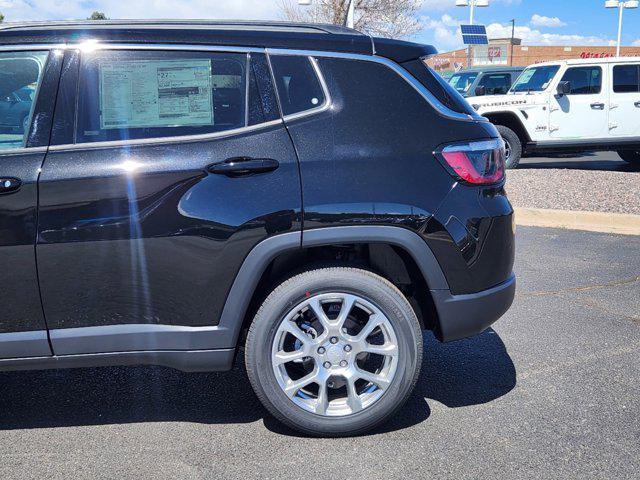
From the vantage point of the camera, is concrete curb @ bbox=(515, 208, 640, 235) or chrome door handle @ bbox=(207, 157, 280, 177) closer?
chrome door handle @ bbox=(207, 157, 280, 177)

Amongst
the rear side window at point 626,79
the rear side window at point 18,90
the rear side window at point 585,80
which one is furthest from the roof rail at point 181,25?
the rear side window at point 626,79

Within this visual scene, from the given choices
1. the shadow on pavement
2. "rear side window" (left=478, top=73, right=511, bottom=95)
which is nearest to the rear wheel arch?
"rear side window" (left=478, top=73, right=511, bottom=95)

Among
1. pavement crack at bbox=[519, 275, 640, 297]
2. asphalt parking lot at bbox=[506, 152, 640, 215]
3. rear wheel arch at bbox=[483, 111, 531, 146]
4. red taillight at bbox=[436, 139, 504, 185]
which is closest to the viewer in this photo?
red taillight at bbox=[436, 139, 504, 185]

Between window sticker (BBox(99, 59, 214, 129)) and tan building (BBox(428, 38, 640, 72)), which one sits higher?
tan building (BBox(428, 38, 640, 72))

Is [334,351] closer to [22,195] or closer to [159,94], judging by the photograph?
[159,94]

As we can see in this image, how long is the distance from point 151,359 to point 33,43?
1505mm

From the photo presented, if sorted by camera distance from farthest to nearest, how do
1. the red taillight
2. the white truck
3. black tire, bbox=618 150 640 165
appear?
black tire, bbox=618 150 640 165 → the white truck → the red taillight

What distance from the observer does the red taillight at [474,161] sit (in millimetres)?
3051

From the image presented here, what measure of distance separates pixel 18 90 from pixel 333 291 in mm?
1684

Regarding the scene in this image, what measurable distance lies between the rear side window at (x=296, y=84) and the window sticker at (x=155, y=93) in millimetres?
320

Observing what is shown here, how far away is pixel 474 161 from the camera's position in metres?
3.09

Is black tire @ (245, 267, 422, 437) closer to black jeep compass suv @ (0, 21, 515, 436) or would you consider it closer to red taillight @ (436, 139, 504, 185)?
black jeep compass suv @ (0, 21, 515, 436)

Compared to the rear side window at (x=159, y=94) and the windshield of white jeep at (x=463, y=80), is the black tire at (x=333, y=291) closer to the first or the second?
the rear side window at (x=159, y=94)

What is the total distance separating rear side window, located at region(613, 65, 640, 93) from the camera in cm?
1204
